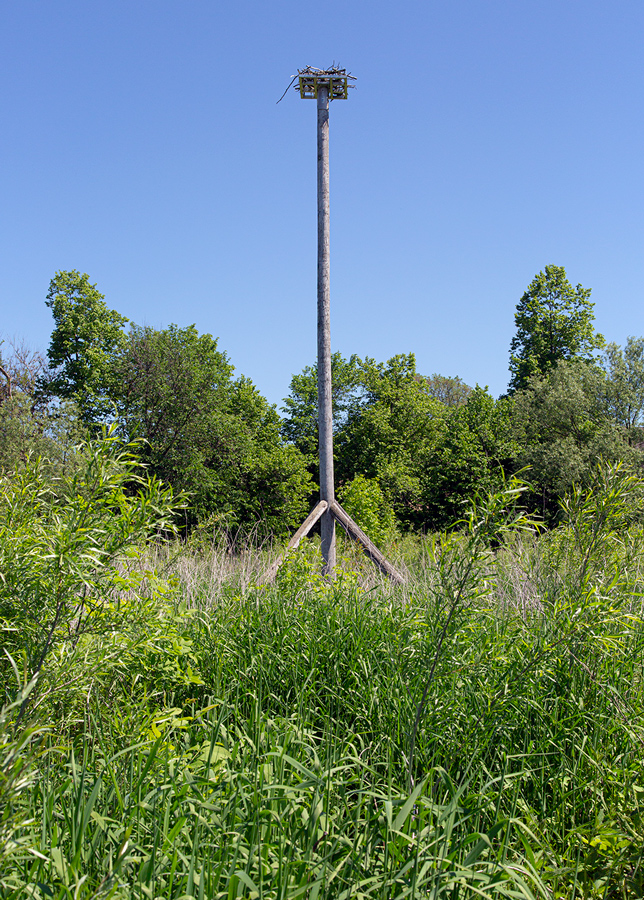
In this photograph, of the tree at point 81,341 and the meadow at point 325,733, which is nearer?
the meadow at point 325,733

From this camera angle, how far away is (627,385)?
789 inches

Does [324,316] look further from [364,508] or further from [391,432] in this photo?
[391,432]

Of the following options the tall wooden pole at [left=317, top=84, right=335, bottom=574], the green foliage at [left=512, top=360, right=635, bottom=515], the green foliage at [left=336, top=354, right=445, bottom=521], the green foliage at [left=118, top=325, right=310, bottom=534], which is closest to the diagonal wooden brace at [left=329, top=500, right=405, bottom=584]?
the tall wooden pole at [left=317, top=84, right=335, bottom=574]

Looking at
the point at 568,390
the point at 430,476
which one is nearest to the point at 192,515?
the point at 430,476

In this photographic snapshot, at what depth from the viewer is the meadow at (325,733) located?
5.60 feet

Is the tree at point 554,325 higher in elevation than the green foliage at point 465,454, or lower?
higher

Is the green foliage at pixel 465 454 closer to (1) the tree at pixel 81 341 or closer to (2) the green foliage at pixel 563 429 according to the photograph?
(2) the green foliage at pixel 563 429

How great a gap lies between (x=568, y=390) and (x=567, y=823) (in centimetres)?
1896

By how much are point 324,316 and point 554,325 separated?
19868mm

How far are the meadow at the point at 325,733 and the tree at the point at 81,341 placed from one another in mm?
17105

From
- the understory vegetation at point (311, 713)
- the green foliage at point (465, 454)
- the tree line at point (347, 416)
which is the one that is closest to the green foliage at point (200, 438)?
the tree line at point (347, 416)

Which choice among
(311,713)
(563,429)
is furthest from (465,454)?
(311,713)

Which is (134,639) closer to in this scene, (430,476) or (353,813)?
(353,813)

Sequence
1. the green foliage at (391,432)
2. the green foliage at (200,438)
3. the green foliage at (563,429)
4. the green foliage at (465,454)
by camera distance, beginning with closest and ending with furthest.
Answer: the green foliage at (200,438)
the green foliage at (563,429)
the green foliage at (465,454)
the green foliage at (391,432)
